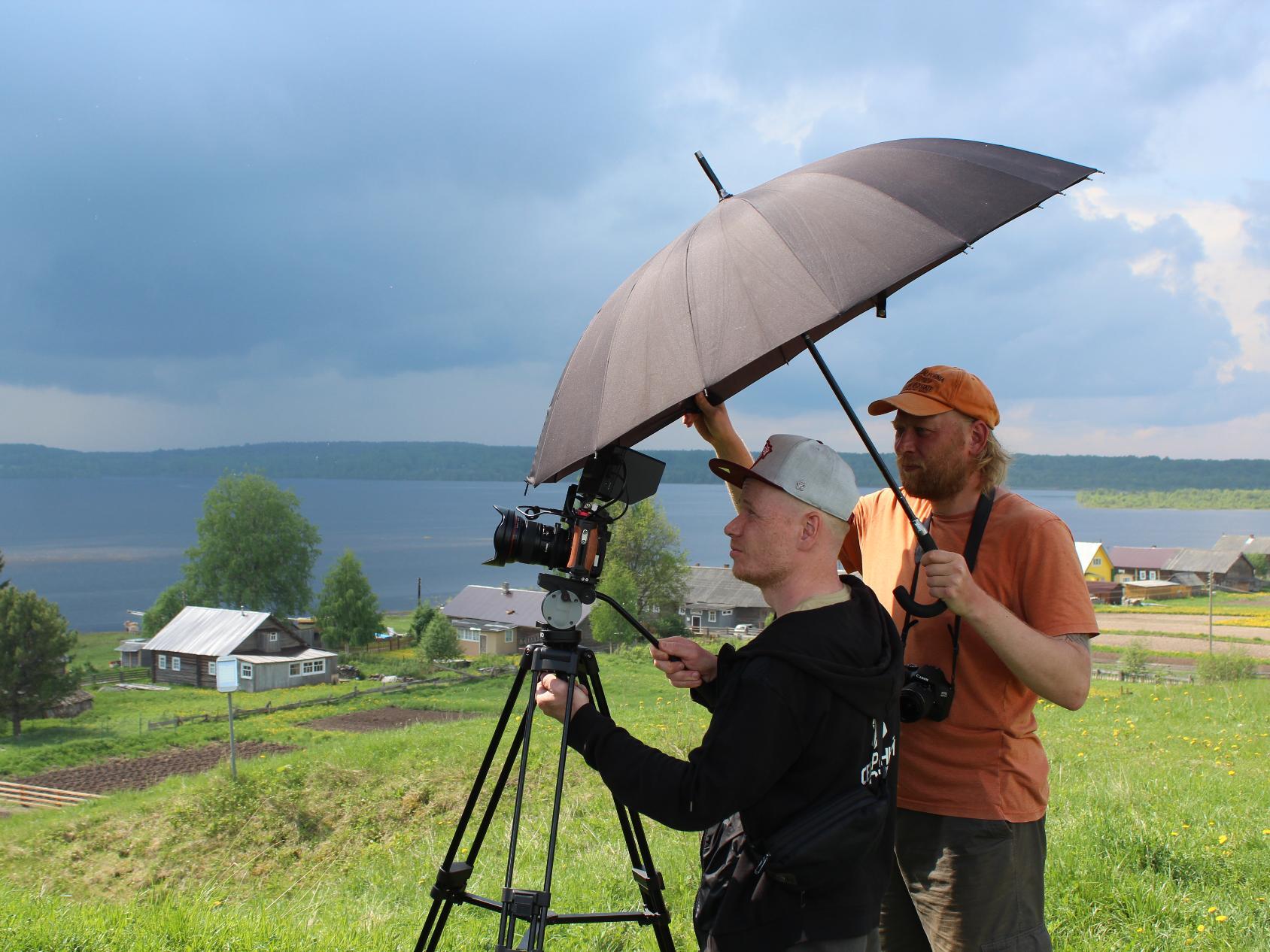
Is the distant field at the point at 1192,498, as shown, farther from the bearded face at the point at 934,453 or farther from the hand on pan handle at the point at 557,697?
the hand on pan handle at the point at 557,697

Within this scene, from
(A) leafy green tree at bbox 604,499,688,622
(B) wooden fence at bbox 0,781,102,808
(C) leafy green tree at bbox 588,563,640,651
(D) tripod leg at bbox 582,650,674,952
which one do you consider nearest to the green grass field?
(D) tripod leg at bbox 582,650,674,952

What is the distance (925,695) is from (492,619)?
45742 millimetres

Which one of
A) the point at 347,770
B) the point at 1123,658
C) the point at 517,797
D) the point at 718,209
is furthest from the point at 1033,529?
the point at 1123,658

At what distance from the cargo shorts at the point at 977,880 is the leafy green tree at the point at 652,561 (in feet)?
132

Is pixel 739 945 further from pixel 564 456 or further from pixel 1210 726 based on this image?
pixel 1210 726

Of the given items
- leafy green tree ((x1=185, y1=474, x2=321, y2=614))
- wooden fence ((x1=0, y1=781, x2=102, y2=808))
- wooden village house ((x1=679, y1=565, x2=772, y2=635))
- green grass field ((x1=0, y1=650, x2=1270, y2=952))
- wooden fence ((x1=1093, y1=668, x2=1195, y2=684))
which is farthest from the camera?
leafy green tree ((x1=185, y1=474, x2=321, y2=614))

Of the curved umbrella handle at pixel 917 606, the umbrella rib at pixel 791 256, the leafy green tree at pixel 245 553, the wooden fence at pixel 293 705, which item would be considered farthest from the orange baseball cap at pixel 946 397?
the leafy green tree at pixel 245 553

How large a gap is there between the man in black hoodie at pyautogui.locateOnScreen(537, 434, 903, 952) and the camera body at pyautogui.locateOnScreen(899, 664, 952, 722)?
251 mm

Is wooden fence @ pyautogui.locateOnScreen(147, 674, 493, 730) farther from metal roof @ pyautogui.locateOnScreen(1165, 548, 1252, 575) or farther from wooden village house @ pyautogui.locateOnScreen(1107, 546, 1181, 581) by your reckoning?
metal roof @ pyautogui.locateOnScreen(1165, 548, 1252, 575)

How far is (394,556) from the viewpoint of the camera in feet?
374

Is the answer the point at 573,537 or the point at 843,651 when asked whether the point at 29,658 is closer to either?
the point at 573,537

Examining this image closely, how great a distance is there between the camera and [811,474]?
1706mm

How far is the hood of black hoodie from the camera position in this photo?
5.07 ft

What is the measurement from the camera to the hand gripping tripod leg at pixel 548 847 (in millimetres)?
1818
